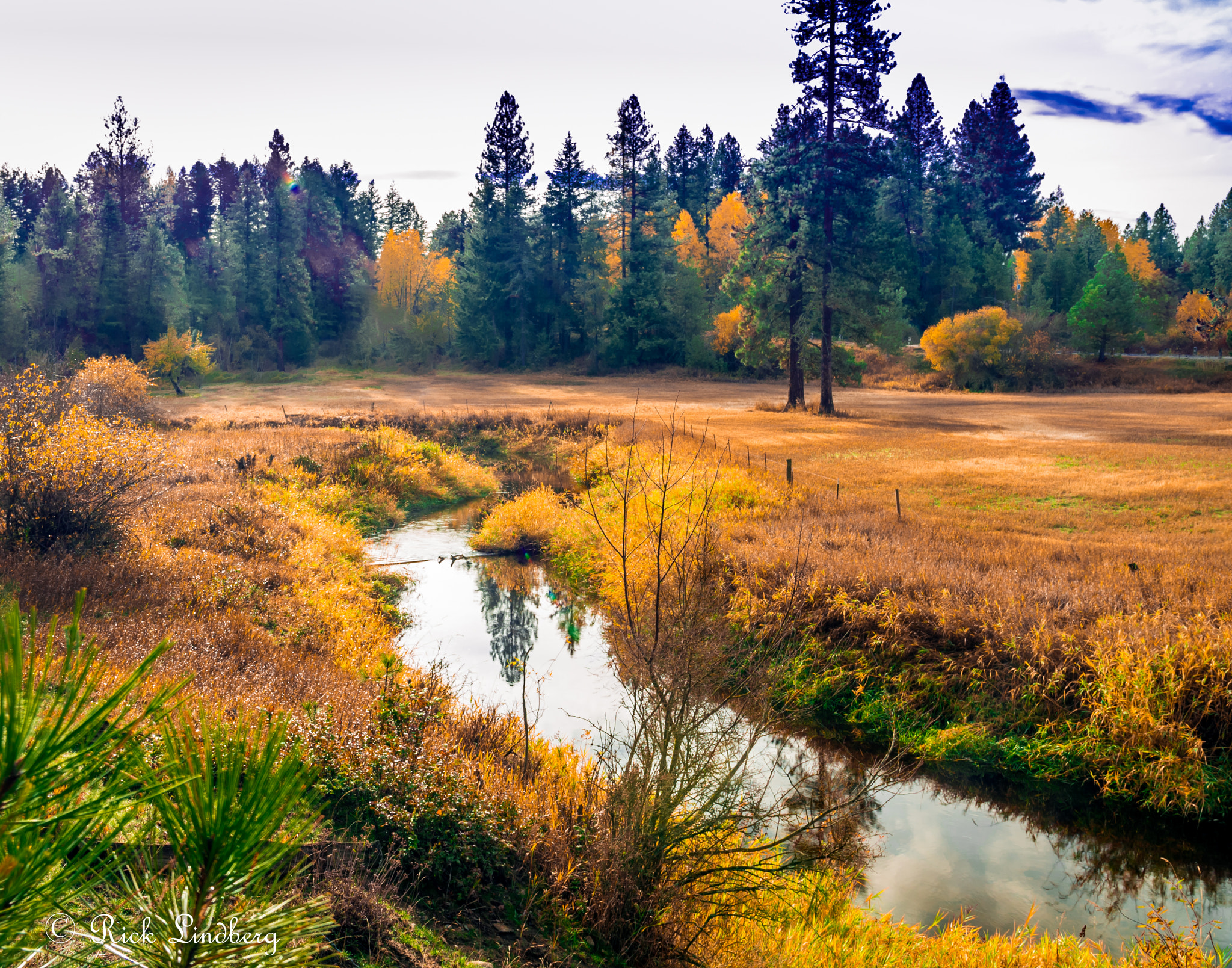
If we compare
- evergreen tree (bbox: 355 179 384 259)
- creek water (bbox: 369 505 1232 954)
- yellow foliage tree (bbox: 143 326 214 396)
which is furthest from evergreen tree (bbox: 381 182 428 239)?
creek water (bbox: 369 505 1232 954)

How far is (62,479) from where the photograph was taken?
1152 cm

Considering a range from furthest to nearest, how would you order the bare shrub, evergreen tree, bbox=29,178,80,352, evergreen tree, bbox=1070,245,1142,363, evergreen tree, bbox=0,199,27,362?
1. evergreen tree, bbox=1070,245,1142,363
2. evergreen tree, bbox=29,178,80,352
3. evergreen tree, bbox=0,199,27,362
4. the bare shrub

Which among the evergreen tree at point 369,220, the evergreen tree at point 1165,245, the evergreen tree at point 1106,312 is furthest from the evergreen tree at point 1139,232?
the evergreen tree at point 369,220

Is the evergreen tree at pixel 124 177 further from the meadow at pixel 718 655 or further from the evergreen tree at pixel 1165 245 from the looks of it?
the evergreen tree at pixel 1165 245

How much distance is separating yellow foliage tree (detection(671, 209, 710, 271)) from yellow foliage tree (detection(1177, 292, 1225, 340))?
3847 cm

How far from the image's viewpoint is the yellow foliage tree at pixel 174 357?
4888 centimetres

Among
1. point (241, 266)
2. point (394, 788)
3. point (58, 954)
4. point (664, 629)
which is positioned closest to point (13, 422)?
point (394, 788)

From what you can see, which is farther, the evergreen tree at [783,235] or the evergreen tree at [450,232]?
the evergreen tree at [450,232]

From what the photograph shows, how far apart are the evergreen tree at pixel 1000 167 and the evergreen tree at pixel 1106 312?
15911 mm

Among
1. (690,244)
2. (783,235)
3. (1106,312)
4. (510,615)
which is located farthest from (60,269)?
(1106,312)

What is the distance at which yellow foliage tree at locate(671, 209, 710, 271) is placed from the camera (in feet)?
221

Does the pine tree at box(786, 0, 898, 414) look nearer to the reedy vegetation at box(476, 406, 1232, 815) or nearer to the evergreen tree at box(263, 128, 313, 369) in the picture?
the reedy vegetation at box(476, 406, 1232, 815)

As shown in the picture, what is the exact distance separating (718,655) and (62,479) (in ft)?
33.2

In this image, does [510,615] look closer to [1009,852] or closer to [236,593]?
[236,593]
